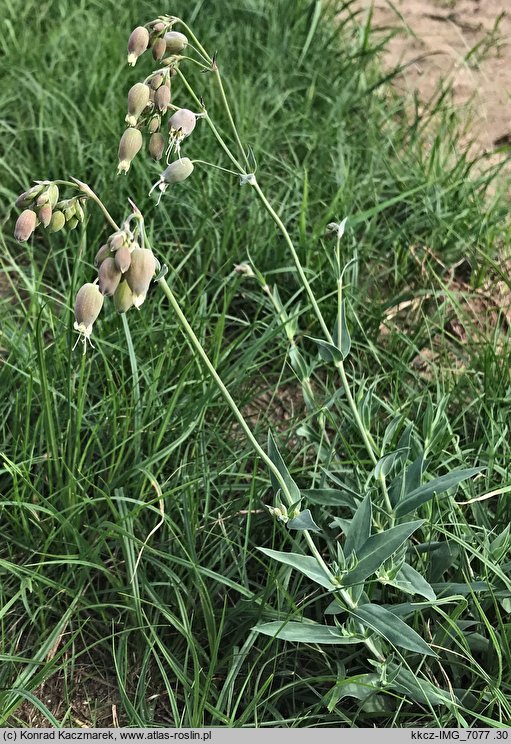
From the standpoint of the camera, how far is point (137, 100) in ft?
4.39

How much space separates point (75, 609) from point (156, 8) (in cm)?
257

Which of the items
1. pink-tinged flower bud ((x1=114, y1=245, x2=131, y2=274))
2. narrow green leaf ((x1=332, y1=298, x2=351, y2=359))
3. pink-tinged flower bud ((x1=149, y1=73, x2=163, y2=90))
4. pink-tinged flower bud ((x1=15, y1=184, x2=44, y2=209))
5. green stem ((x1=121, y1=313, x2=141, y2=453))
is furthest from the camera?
green stem ((x1=121, y1=313, x2=141, y2=453))

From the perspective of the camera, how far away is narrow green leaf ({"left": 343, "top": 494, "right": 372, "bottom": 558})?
4.64 ft

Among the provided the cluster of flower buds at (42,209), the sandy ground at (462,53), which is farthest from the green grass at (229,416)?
the cluster of flower buds at (42,209)

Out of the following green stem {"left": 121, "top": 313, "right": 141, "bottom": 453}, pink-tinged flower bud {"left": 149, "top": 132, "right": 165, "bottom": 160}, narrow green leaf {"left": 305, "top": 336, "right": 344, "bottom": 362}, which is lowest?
green stem {"left": 121, "top": 313, "right": 141, "bottom": 453}

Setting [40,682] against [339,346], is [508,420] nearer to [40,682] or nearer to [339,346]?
[339,346]

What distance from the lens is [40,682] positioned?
151cm

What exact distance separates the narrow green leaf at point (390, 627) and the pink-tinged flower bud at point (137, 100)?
951 millimetres

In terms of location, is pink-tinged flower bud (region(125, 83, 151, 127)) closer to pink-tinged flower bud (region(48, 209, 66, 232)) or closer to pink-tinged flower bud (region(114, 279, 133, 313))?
pink-tinged flower bud (region(48, 209, 66, 232))

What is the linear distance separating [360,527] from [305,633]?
215mm

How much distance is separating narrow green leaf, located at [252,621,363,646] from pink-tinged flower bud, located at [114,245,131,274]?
678mm

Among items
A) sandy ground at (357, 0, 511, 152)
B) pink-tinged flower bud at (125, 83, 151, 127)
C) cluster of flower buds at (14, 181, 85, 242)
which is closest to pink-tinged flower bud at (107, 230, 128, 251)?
cluster of flower buds at (14, 181, 85, 242)

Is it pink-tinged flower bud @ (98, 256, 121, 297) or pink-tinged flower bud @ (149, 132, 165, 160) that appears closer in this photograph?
pink-tinged flower bud @ (98, 256, 121, 297)
